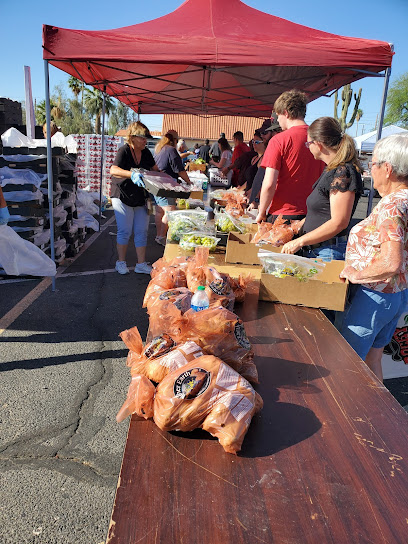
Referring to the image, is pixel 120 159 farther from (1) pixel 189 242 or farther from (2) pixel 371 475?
(2) pixel 371 475

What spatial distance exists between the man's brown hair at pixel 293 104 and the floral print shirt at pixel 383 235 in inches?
74.5

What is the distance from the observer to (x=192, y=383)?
1241mm

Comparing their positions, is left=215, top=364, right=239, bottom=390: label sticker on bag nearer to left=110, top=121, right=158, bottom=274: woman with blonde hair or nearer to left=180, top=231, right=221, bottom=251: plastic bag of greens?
left=180, top=231, right=221, bottom=251: plastic bag of greens

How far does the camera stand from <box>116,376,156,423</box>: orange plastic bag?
1.27 metres

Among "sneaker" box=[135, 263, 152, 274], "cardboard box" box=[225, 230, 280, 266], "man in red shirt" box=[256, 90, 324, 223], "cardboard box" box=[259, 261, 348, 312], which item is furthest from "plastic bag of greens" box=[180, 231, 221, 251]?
"sneaker" box=[135, 263, 152, 274]

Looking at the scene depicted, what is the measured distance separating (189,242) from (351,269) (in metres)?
1.36

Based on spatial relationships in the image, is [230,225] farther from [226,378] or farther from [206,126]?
[206,126]

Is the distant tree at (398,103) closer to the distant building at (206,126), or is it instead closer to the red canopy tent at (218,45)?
the distant building at (206,126)

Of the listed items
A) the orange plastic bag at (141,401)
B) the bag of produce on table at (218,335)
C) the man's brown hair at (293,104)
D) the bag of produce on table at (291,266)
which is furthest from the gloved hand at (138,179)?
the orange plastic bag at (141,401)

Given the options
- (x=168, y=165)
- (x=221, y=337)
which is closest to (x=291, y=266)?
(x=221, y=337)

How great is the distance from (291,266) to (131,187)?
367 centimetres

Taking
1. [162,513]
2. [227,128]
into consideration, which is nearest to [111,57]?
[162,513]

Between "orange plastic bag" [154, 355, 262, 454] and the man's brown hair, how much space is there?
10.2 ft

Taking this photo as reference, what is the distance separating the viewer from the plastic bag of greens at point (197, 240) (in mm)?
3180
